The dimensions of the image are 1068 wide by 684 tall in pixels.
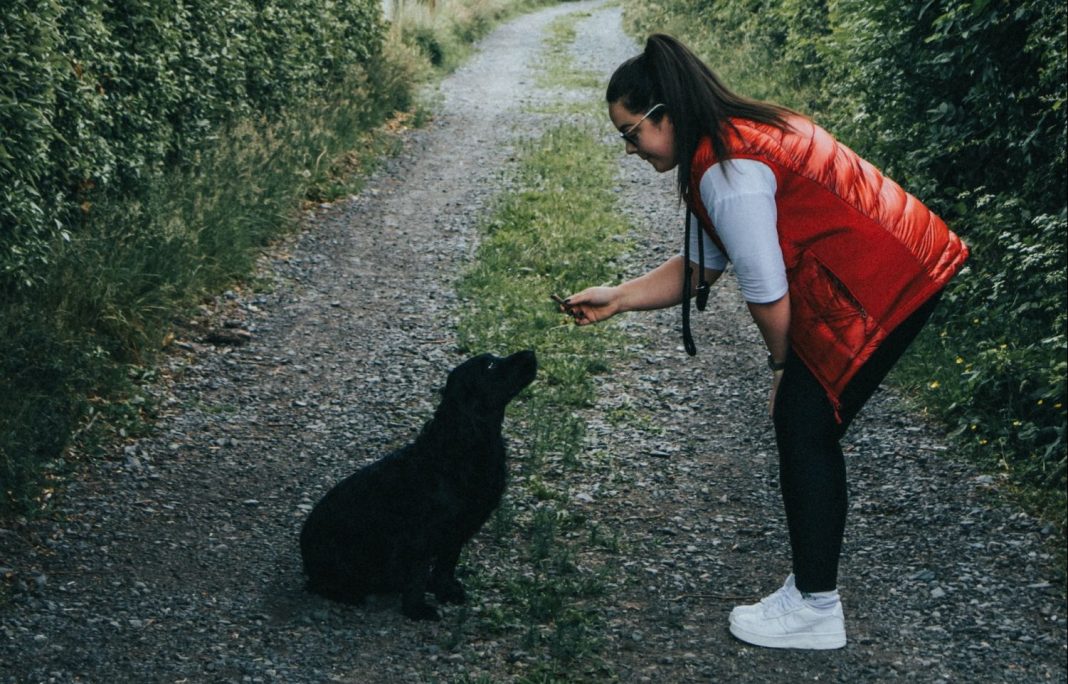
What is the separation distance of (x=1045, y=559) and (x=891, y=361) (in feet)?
5.37

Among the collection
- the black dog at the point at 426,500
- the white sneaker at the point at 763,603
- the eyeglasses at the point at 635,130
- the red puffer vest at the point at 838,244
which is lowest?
the white sneaker at the point at 763,603

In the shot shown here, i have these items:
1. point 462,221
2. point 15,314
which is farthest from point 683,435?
point 462,221

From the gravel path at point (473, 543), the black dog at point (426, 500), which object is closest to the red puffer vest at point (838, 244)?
the black dog at point (426, 500)

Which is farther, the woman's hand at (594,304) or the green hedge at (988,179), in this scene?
the green hedge at (988,179)

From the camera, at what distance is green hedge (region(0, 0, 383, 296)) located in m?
5.91

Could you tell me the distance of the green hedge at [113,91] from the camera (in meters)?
5.91

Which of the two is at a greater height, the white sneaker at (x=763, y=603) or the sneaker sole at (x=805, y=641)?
the white sneaker at (x=763, y=603)

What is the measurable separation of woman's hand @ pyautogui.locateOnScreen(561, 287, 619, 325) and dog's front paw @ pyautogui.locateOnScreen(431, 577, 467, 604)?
1.17m

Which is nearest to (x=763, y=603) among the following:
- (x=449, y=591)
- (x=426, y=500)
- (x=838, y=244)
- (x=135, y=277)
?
(x=449, y=591)

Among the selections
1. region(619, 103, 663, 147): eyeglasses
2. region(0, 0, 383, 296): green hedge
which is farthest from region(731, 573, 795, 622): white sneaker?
region(0, 0, 383, 296): green hedge

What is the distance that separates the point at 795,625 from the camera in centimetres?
384

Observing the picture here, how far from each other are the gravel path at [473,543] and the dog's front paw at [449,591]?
0.10 metres

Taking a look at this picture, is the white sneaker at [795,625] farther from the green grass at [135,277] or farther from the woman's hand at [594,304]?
the green grass at [135,277]

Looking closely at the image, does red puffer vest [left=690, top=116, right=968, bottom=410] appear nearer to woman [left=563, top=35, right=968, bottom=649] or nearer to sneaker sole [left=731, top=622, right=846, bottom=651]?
woman [left=563, top=35, right=968, bottom=649]
